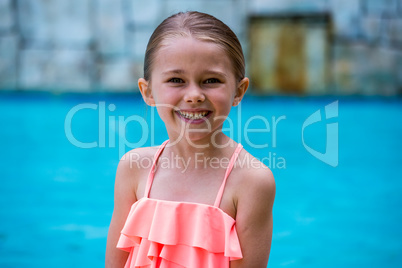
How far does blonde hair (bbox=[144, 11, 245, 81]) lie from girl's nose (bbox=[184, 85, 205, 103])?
0.48 ft

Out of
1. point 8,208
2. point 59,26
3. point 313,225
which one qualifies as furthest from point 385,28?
point 8,208

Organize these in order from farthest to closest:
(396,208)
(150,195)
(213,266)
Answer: (396,208)
(150,195)
(213,266)

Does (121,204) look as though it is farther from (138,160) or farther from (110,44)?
(110,44)

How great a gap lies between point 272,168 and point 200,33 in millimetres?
3093

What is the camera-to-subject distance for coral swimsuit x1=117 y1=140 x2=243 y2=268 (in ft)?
5.08

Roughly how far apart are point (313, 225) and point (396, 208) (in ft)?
1.99

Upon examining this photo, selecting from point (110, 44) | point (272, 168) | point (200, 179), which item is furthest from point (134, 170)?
point (110, 44)

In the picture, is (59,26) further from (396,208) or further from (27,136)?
(396,208)

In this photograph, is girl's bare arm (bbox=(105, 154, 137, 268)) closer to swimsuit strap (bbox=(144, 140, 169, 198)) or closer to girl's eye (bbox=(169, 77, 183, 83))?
swimsuit strap (bbox=(144, 140, 169, 198))

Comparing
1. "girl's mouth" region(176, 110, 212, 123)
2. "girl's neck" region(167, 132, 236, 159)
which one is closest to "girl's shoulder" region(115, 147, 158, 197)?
"girl's neck" region(167, 132, 236, 159)

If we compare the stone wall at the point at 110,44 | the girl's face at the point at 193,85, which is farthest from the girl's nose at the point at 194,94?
the stone wall at the point at 110,44

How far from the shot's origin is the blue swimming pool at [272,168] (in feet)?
9.00

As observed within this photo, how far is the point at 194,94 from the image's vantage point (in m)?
1.54

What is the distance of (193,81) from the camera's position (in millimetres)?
1574
